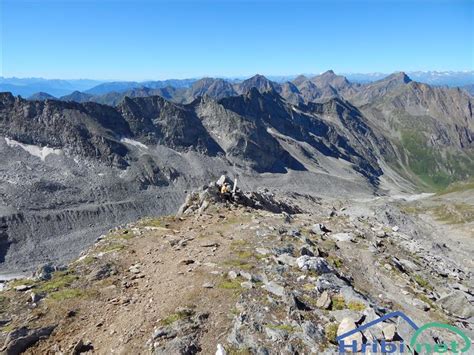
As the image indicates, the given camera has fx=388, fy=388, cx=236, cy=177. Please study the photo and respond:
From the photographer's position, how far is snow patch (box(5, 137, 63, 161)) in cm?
15850

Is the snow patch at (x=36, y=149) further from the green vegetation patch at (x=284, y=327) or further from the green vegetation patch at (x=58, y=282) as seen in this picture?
the green vegetation patch at (x=284, y=327)

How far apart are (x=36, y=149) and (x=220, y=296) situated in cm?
16547

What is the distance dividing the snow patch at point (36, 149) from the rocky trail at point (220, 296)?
146 m

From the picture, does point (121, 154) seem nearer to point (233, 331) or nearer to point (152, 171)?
point (152, 171)

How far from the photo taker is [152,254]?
26.2m

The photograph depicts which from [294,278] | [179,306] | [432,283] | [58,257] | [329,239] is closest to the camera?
[179,306]

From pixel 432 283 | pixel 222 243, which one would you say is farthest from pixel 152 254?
pixel 432 283

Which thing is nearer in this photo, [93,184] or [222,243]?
[222,243]

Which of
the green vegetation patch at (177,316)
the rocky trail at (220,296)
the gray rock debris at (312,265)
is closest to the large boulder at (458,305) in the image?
the rocky trail at (220,296)

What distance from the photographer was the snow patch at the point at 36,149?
15850 centimetres

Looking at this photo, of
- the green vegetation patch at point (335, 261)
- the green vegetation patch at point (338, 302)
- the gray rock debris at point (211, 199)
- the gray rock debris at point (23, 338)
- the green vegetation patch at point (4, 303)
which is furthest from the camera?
the gray rock debris at point (211, 199)

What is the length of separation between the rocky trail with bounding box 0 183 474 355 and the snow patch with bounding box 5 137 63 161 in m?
146

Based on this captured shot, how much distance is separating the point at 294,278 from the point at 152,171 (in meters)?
158

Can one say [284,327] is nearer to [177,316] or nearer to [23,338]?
[177,316]
